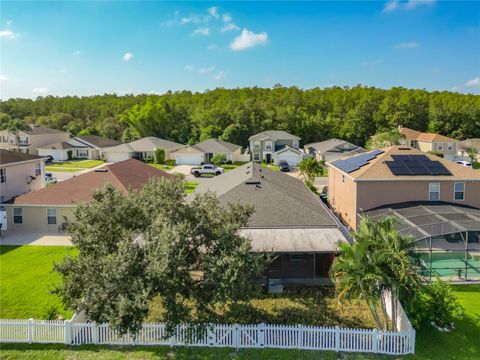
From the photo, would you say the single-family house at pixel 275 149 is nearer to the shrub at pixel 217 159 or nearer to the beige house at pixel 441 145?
the shrub at pixel 217 159

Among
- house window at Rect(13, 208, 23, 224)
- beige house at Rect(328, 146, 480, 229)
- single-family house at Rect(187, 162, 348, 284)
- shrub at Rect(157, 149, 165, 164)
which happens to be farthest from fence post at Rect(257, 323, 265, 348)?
shrub at Rect(157, 149, 165, 164)

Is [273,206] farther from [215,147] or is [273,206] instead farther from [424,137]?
[424,137]

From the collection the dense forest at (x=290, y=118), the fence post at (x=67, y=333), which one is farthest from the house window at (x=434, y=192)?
the dense forest at (x=290, y=118)

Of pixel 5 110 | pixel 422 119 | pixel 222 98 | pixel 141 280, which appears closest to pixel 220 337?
pixel 141 280

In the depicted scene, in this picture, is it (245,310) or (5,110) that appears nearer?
(245,310)

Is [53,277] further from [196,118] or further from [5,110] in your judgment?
[5,110]
